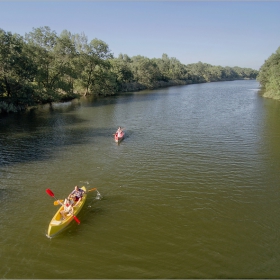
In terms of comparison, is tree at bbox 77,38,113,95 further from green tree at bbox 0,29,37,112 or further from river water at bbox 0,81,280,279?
river water at bbox 0,81,280,279

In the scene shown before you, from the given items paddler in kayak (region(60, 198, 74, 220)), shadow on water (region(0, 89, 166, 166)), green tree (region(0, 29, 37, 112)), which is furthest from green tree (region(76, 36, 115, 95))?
paddler in kayak (region(60, 198, 74, 220))

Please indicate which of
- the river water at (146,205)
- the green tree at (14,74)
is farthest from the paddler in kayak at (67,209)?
the green tree at (14,74)

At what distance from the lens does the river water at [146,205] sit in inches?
399

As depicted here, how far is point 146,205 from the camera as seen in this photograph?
14.2 metres

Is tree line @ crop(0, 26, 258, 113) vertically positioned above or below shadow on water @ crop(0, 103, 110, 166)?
above

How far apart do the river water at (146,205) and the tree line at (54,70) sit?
59.0ft

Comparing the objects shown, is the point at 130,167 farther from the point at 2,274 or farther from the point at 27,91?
the point at 27,91

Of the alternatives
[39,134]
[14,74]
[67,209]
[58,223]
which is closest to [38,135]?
[39,134]

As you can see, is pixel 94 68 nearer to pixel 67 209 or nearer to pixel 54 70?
pixel 54 70

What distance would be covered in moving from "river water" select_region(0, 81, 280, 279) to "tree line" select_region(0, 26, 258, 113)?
708 inches

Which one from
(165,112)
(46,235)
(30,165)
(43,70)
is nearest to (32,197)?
(46,235)

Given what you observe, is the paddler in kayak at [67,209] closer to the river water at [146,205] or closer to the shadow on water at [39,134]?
the river water at [146,205]

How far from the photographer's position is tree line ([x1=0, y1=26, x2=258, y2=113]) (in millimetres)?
41812

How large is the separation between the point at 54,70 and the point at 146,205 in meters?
49.2
